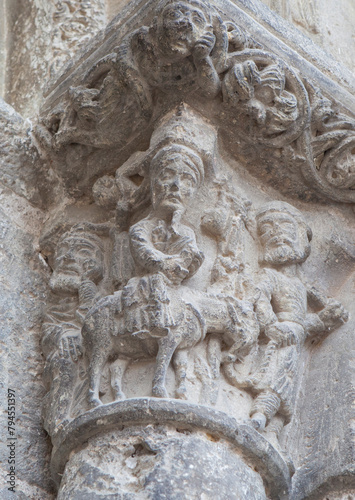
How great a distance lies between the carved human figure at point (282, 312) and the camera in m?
2.24

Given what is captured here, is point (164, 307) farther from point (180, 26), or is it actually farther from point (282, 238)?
point (180, 26)

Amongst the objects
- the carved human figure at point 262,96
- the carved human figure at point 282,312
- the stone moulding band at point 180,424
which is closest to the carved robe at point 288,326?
the carved human figure at point 282,312

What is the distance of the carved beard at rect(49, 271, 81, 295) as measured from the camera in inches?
99.7

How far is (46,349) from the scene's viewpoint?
8.11 feet

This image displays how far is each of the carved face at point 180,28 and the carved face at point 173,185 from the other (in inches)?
12.5

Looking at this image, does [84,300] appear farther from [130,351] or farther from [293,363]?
[293,363]

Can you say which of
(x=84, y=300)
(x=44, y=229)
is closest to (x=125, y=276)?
(x=84, y=300)

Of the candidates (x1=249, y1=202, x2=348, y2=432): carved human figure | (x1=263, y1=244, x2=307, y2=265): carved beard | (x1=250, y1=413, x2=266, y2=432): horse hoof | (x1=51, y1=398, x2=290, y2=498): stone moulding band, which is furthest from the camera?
(x1=263, y1=244, x2=307, y2=265): carved beard

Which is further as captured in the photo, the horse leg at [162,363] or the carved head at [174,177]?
the carved head at [174,177]

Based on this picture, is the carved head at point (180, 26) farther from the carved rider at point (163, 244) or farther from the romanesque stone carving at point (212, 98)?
the carved rider at point (163, 244)

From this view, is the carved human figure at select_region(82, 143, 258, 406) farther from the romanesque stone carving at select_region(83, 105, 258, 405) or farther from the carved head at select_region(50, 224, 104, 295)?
the carved head at select_region(50, 224, 104, 295)

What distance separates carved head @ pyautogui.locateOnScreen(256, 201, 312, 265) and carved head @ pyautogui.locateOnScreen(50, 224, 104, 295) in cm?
51

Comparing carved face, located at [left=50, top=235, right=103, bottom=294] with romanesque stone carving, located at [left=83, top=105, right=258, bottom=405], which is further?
carved face, located at [left=50, top=235, right=103, bottom=294]

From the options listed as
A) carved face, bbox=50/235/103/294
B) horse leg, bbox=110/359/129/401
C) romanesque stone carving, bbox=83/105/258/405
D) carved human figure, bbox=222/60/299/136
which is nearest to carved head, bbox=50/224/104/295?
carved face, bbox=50/235/103/294
